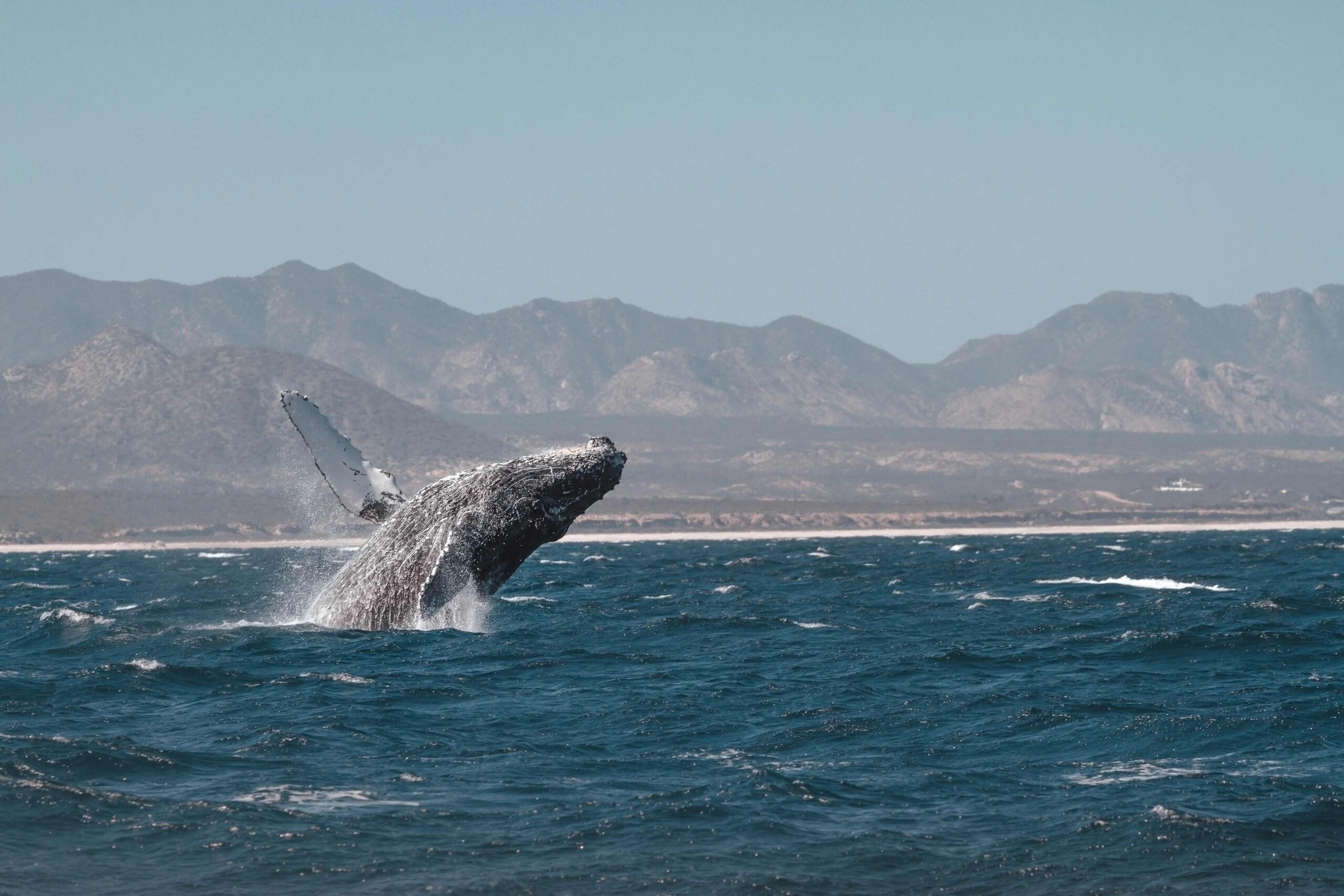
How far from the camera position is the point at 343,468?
62.2 ft

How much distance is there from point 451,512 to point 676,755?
5.18 meters

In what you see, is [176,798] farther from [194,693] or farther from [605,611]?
[605,611]

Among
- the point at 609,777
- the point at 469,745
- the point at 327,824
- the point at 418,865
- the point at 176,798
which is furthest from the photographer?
the point at 469,745

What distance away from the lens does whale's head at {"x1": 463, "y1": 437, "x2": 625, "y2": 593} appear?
1834cm

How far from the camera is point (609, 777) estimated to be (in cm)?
1370

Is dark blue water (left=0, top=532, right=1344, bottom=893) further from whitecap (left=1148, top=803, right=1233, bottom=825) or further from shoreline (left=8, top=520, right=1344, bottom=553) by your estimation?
shoreline (left=8, top=520, right=1344, bottom=553)

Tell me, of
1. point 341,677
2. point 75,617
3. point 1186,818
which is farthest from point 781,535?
point 1186,818

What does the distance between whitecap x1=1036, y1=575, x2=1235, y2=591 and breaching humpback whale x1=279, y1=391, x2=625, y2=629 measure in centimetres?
2423

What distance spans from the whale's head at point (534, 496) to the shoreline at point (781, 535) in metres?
96.1

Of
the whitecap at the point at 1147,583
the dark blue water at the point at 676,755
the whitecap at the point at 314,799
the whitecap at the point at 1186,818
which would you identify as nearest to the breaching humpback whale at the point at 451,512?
the dark blue water at the point at 676,755

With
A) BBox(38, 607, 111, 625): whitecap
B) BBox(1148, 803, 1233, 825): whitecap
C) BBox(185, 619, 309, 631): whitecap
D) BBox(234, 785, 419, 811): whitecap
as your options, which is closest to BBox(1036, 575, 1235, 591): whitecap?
BBox(185, 619, 309, 631): whitecap

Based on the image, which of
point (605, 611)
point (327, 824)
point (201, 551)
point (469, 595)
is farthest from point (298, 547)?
point (327, 824)

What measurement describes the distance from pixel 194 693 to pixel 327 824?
7307 mm

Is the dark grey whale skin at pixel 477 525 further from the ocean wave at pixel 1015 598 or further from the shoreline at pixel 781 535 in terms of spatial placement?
the shoreline at pixel 781 535
